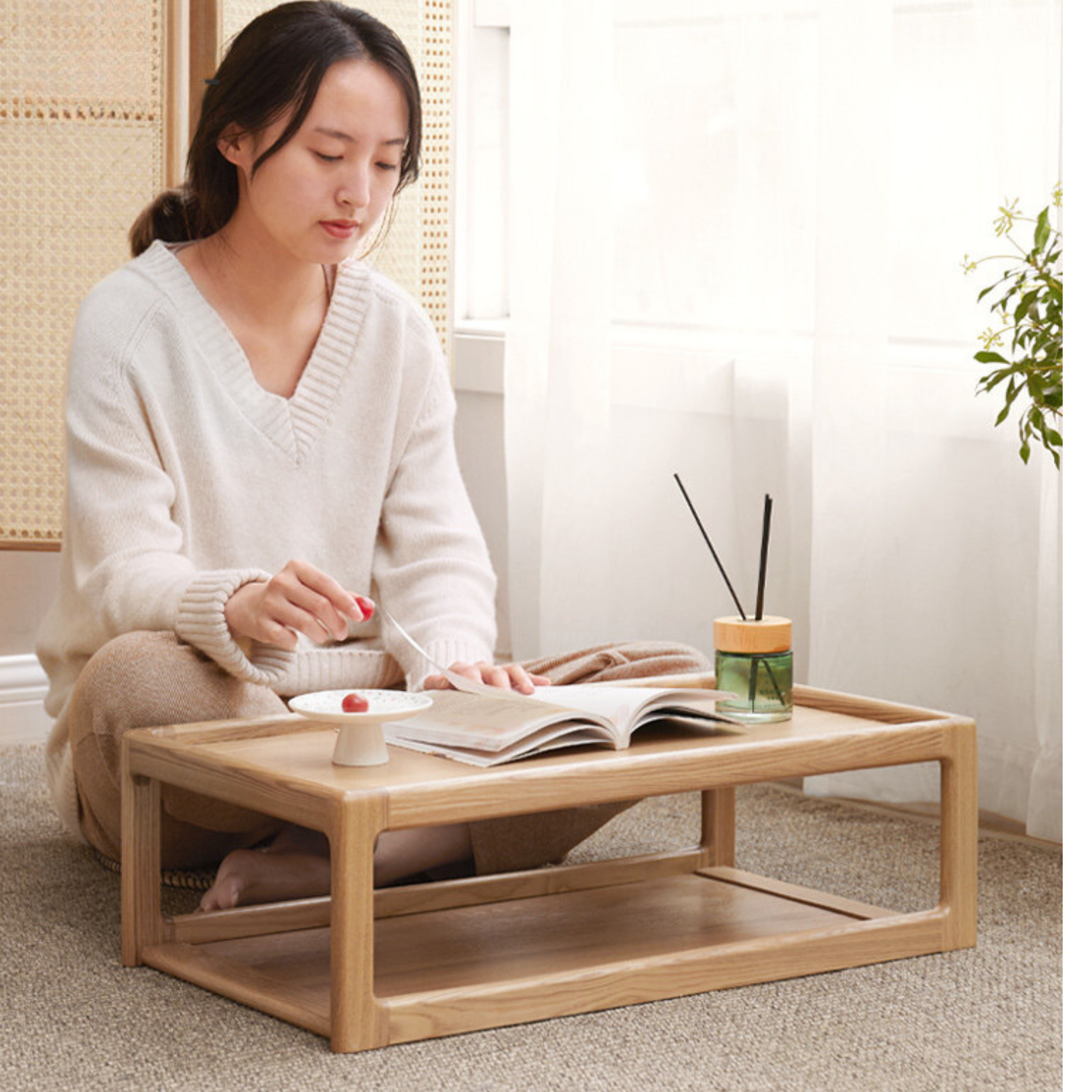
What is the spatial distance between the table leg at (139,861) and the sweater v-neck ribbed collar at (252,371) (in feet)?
1.54

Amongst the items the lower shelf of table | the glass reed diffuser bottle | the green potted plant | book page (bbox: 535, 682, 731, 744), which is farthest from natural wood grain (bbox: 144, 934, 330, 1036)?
the green potted plant

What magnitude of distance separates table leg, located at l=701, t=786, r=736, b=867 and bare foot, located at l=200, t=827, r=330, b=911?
432 millimetres

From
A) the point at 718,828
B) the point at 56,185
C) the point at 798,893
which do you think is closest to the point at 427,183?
the point at 56,185

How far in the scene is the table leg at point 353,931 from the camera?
4.49 feet

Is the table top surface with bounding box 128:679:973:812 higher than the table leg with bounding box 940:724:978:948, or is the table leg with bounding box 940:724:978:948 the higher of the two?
the table top surface with bounding box 128:679:973:812

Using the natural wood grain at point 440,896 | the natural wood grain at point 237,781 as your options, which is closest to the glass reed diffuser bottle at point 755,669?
the natural wood grain at point 440,896

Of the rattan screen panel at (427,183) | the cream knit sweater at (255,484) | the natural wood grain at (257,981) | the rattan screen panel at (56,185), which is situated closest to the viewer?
the natural wood grain at (257,981)

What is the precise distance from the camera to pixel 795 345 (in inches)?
99.9

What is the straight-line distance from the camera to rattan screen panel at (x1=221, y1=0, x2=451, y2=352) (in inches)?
102

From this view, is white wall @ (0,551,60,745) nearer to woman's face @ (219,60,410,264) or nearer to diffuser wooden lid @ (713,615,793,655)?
woman's face @ (219,60,410,264)

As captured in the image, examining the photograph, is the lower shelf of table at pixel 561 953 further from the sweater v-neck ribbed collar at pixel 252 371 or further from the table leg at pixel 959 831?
the sweater v-neck ribbed collar at pixel 252 371

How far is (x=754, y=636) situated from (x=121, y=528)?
0.65 m

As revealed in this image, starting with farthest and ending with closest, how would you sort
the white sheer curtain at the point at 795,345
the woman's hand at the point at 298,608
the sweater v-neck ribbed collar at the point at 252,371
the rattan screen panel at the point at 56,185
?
the rattan screen panel at the point at 56,185
the white sheer curtain at the point at 795,345
the sweater v-neck ribbed collar at the point at 252,371
the woman's hand at the point at 298,608

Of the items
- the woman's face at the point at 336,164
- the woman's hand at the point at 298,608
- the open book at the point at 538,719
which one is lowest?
the open book at the point at 538,719
